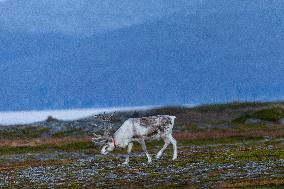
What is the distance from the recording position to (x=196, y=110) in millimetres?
132125

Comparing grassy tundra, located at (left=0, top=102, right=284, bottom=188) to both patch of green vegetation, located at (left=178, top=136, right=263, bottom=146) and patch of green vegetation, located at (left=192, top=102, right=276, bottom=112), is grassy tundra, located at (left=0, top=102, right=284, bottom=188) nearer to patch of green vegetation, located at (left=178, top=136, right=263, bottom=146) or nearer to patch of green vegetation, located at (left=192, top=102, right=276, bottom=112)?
patch of green vegetation, located at (left=178, top=136, right=263, bottom=146)

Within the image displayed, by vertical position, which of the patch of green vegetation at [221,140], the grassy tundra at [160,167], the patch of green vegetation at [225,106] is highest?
the patch of green vegetation at [225,106]

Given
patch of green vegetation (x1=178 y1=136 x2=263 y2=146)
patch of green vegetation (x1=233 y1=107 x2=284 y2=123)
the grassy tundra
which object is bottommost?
the grassy tundra

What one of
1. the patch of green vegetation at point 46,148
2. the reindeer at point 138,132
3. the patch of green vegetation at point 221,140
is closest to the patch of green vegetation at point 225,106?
the patch of green vegetation at point 221,140

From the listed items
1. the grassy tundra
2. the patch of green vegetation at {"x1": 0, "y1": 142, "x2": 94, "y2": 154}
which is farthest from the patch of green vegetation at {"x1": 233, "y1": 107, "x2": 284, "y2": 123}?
the patch of green vegetation at {"x1": 0, "y1": 142, "x2": 94, "y2": 154}

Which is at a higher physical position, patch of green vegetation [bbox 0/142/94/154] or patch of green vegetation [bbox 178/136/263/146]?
patch of green vegetation [bbox 0/142/94/154]

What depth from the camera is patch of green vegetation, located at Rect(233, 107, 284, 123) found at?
10462cm

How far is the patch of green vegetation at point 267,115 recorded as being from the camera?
105 metres

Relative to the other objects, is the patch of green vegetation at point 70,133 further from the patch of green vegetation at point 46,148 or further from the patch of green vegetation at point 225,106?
the patch of green vegetation at point 225,106

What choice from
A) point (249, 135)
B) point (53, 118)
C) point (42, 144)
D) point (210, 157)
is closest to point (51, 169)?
point (210, 157)

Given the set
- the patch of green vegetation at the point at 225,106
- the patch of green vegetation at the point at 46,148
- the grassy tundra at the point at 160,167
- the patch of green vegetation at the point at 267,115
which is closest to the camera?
the grassy tundra at the point at 160,167

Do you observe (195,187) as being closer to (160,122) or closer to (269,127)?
(160,122)

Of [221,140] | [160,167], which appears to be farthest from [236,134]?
[160,167]

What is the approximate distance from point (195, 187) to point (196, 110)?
329 ft
